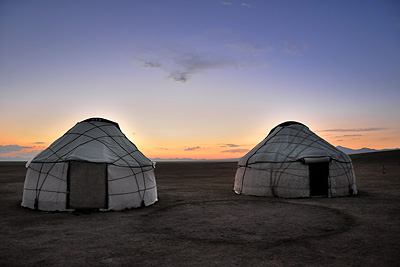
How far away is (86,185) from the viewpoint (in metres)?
10.2

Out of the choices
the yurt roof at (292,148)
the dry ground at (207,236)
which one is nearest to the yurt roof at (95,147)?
the dry ground at (207,236)

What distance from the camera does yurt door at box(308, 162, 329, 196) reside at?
13.6m

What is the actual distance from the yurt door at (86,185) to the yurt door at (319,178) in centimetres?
917

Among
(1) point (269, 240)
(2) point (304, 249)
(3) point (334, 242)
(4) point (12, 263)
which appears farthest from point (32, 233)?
(3) point (334, 242)

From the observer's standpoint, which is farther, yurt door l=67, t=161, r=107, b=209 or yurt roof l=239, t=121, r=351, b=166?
yurt roof l=239, t=121, r=351, b=166

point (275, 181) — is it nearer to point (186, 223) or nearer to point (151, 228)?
point (186, 223)

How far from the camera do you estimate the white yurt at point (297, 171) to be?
13.5m

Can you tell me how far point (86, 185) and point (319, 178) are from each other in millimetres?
10198

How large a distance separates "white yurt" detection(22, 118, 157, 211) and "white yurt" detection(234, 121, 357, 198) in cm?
536

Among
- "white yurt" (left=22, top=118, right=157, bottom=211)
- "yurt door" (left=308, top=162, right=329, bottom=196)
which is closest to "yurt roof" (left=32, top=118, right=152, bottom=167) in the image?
"white yurt" (left=22, top=118, right=157, bottom=211)

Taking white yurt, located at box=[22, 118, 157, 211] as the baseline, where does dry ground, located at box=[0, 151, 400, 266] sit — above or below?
below

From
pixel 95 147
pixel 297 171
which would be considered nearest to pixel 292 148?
pixel 297 171

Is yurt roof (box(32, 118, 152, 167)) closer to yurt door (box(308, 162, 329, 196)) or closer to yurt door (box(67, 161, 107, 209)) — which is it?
yurt door (box(67, 161, 107, 209))

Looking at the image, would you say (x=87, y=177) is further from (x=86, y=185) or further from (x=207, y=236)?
(x=207, y=236)
